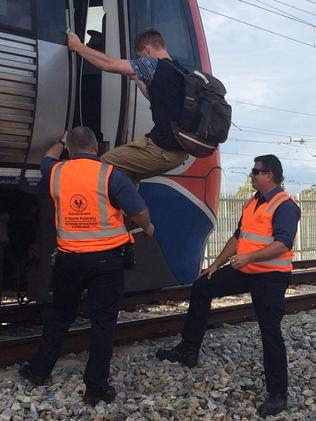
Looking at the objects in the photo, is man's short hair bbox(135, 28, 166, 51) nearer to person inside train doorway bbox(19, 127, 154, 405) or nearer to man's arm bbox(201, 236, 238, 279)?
person inside train doorway bbox(19, 127, 154, 405)

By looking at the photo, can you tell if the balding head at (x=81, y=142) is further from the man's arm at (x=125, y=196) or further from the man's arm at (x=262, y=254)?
the man's arm at (x=262, y=254)

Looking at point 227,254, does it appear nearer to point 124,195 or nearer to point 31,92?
point 124,195

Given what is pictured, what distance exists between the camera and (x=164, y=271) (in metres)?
5.61

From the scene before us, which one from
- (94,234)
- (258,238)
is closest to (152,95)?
(94,234)

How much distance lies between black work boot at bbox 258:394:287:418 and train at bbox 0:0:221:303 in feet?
5.42

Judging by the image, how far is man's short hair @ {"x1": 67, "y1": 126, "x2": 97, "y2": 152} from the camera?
4.00m

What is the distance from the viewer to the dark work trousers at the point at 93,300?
395cm

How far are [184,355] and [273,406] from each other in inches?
33.7

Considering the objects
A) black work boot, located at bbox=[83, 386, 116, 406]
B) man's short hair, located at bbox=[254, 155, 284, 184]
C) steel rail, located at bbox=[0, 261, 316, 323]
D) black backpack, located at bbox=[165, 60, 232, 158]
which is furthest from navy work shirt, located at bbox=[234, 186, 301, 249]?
steel rail, located at bbox=[0, 261, 316, 323]

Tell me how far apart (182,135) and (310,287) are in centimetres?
618

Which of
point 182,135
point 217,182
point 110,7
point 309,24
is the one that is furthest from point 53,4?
point 309,24

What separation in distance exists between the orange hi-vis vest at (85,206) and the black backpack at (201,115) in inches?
25.5

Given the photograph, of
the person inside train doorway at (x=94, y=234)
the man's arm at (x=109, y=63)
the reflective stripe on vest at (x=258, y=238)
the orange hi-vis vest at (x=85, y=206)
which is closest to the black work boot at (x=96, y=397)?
the person inside train doorway at (x=94, y=234)

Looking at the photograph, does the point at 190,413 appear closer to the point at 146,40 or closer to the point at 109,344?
the point at 109,344
